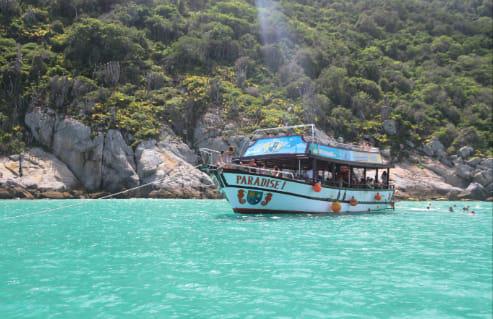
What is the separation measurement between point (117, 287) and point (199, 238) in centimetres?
622

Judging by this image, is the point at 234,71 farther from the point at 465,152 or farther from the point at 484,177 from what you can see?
the point at 484,177

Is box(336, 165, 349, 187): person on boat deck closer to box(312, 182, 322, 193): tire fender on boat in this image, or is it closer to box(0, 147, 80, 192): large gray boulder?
box(312, 182, 322, 193): tire fender on boat

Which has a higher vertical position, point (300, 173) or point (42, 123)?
point (42, 123)

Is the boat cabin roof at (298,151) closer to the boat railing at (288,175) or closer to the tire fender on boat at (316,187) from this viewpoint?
the boat railing at (288,175)

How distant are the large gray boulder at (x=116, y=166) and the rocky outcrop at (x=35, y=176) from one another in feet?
10.5

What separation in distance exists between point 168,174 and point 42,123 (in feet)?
51.6

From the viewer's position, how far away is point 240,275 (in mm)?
8852

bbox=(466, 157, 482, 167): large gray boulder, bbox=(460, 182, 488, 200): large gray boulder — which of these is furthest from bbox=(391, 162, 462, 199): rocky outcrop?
bbox=(466, 157, 482, 167): large gray boulder

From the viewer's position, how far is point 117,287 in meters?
7.88

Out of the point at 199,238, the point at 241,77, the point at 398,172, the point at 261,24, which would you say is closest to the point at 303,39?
the point at 261,24

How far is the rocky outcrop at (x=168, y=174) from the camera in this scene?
142 ft

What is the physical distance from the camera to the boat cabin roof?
997 inches

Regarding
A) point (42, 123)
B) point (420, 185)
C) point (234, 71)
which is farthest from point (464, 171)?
point (42, 123)

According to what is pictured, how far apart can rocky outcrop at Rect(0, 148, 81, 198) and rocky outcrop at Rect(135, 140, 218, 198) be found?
282 inches
